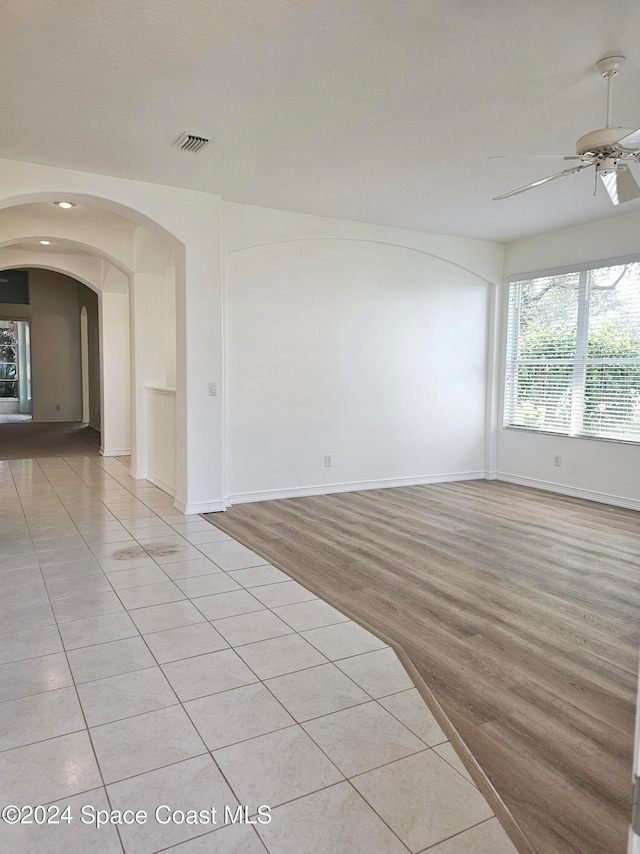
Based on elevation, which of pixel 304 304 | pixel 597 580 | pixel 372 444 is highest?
pixel 304 304

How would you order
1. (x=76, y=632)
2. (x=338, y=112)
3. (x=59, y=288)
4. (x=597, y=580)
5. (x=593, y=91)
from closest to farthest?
(x=76, y=632) < (x=593, y=91) < (x=338, y=112) < (x=597, y=580) < (x=59, y=288)

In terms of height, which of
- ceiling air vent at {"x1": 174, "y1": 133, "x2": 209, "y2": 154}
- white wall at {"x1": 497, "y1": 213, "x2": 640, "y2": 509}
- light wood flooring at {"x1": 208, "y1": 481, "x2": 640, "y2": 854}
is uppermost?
ceiling air vent at {"x1": 174, "y1": 133, "x2": 209, "y2": 154}

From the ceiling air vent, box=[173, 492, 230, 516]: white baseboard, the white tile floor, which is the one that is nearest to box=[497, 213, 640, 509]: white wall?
box=[173, 492, 230, 516]: white baseboard

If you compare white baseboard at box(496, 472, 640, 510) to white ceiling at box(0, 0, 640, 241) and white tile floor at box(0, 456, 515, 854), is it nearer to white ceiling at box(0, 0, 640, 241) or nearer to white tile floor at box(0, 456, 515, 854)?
white ceiling at box(0, 0, 640, 241)

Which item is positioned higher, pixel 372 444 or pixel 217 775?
pixel 372 444

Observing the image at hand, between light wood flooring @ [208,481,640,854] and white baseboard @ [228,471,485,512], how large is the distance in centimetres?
15

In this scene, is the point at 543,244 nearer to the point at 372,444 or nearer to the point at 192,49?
the point at 372,444

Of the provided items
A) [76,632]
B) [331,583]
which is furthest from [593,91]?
[76,632]

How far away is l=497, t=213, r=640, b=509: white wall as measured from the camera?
5438 millimetres

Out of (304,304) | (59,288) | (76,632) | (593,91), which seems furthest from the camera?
(59,288)

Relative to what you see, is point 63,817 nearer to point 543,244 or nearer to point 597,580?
point 597,580

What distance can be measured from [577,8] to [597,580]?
2986 millimetres

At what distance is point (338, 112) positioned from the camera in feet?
10.9

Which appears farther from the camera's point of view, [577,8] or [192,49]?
[192,49]
